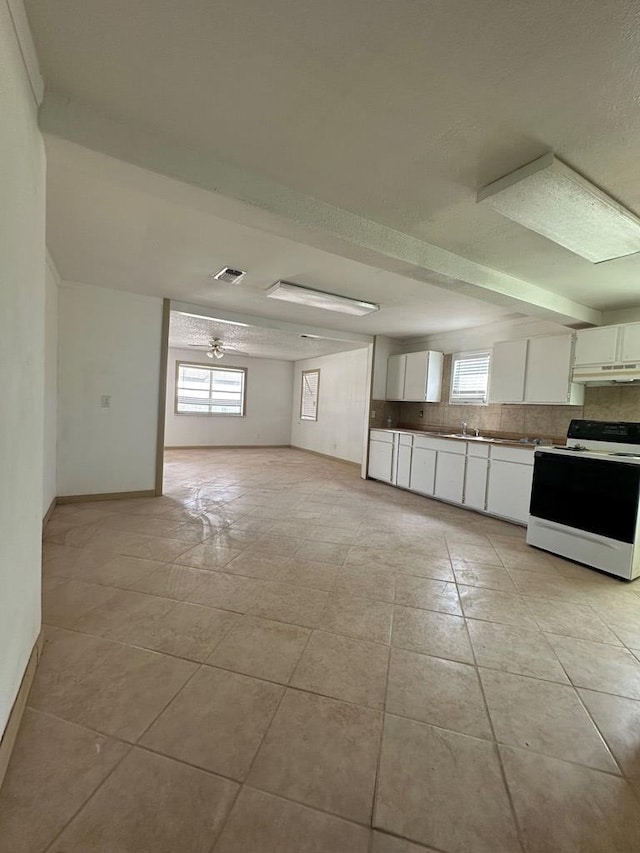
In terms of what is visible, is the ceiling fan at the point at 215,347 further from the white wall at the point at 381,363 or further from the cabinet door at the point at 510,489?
the cabinet door at the point at 510,489

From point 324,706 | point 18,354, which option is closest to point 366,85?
point 18,354

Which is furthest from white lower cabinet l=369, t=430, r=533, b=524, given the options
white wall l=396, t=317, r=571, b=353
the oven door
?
white wall l=396, t=317, r=571, b=353

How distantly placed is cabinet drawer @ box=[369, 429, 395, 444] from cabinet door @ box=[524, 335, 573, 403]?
2120 millimetres

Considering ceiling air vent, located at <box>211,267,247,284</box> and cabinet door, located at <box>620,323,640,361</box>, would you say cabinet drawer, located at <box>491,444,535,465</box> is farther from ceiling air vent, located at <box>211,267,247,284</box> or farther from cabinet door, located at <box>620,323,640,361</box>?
ceiling air vent, located at <box>211,267,247,284</box>

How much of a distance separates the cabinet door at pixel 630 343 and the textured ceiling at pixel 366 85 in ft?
5.91

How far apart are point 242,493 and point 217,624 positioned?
10.3 ft

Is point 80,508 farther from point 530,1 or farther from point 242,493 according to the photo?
point 530,1

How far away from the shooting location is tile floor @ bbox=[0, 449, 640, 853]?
3.60ft

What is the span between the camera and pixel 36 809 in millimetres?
1097

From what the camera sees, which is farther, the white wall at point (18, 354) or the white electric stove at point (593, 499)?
the white electric stove at point (593, 499)

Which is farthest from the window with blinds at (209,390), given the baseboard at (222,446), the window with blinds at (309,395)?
the window with blinds at (309,395)

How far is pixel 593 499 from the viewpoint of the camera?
3076 millimetres

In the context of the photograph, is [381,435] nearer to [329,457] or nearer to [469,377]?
[469,377]

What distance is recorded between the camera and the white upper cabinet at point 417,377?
19.0ft
